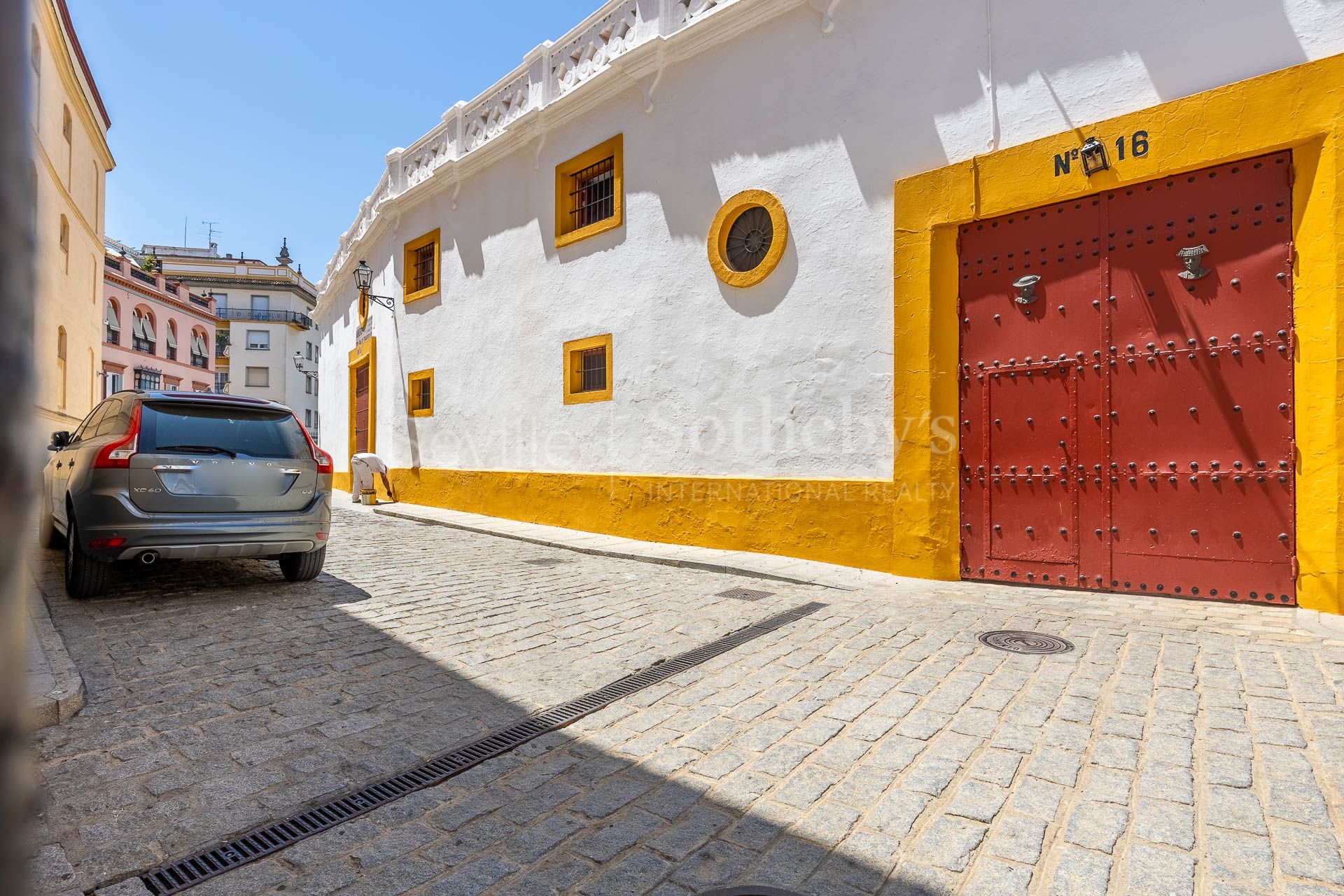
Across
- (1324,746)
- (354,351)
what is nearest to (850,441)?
(1324,746)

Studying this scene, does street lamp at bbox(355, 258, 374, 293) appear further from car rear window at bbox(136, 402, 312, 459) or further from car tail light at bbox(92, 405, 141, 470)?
car tail light at bbox(92, 405, 141, 470)

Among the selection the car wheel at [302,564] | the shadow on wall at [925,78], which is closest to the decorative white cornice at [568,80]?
the shadow on wall at [925,78]

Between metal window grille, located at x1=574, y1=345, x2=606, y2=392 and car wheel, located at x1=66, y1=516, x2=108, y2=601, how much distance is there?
21.4 feet

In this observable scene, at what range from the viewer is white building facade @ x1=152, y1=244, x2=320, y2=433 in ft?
175

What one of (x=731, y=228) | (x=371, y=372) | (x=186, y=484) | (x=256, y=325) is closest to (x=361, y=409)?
(x=371, y=372)

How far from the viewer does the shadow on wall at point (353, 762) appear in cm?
256

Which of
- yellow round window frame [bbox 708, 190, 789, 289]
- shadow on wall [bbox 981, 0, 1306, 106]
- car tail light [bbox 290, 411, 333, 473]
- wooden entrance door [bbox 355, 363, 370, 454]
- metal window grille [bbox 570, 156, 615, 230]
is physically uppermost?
metal window grille [bbox 570, 156, 615, 230]

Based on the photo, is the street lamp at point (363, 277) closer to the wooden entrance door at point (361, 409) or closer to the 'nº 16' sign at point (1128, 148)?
the wooden entrance door at point (361, 409)

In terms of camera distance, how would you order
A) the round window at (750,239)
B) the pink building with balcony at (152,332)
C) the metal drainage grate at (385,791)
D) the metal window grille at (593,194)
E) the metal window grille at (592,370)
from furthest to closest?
the pink building with balcony at (152,332) → the metal window grille at (593,194) → the metal window grille at (592,370) → the round window at (750,239) → the metal drainage grate at (385,791)

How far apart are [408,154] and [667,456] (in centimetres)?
1084

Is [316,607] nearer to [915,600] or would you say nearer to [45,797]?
[45,797]

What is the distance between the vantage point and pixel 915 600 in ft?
21.2

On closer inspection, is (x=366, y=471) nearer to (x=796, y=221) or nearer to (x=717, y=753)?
(x=796, y=221)

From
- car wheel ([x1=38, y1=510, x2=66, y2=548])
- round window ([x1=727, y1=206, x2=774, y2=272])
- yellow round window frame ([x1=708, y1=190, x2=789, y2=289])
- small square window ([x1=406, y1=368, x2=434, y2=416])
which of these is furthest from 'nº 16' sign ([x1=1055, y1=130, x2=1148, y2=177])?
small square window ([x1=406, y1=368, x2=434, y2=416])
